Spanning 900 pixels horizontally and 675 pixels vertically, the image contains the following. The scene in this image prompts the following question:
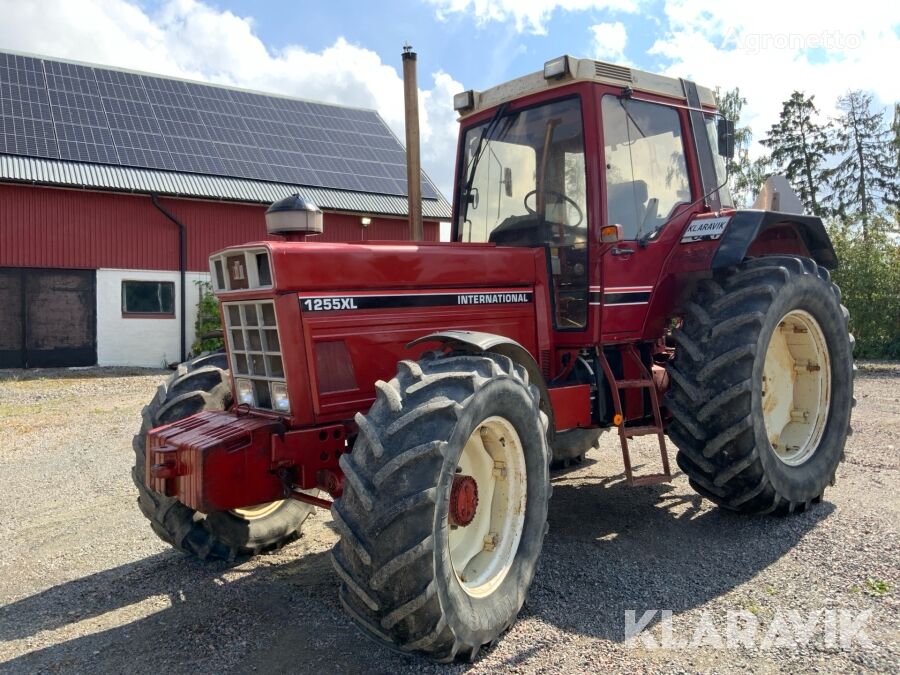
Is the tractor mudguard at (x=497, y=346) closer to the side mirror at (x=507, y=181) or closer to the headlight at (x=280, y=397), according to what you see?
the headlight at (x=280, y=397)

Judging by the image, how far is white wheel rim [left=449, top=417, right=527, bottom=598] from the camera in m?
3.44

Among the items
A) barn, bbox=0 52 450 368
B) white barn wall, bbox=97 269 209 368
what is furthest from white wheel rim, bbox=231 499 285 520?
white barn wall, bbox=97 269 209 368

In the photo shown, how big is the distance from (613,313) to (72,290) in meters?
14.3

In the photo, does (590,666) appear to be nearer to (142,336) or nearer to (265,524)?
(265,524)

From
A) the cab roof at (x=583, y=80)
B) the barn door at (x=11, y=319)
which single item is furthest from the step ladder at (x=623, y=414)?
the barn door at (x=11, y=319)

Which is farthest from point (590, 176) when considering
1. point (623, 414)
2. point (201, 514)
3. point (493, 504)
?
point (201, 514)

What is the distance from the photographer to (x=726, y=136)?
510cm

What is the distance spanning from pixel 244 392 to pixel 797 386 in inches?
151

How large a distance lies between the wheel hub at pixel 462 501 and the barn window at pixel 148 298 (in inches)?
580

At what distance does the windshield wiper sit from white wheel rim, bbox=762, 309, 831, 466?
236 centimetres

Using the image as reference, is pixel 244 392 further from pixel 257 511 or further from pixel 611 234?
pixel 611 234

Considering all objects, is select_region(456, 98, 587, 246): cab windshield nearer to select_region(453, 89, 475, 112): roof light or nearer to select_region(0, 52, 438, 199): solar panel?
select_region(453, 89, 475, 112): roof light

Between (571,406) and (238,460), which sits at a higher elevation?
(571,406)

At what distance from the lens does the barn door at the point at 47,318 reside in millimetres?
15008
